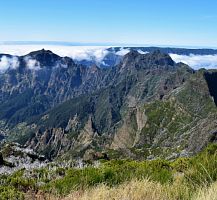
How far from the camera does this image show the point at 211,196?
39.6 ft

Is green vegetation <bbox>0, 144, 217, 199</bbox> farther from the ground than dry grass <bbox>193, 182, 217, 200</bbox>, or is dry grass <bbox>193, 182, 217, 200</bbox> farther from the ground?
dry grass <bbox>193, 182, 217, 200</bbox>

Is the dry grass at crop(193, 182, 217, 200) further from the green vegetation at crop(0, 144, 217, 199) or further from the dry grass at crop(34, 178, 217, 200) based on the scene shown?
the green vegetation at crop(0, 144, 217, 199)

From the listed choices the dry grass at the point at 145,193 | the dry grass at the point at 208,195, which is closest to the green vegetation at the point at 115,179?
the dry grass at the point at 145,193

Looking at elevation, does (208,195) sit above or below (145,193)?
above

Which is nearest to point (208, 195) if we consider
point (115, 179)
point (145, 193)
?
point (145, 193)

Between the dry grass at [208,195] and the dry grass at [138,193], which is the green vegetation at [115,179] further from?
the dry grass at [208,195]

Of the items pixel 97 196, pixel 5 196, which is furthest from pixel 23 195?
pixel 97 196

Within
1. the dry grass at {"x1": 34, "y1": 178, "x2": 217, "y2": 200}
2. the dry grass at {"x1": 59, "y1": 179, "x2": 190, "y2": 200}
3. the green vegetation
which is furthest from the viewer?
the green vegetation

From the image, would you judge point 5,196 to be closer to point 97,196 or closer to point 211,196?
point 97,196

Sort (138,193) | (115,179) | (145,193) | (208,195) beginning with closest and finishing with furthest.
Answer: (208,195) → (138,193) → (145,193) → (115,179)

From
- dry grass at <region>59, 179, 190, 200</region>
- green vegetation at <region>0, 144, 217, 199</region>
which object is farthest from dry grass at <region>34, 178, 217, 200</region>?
green vegetation at <region>0, 144, 217, 199</region>

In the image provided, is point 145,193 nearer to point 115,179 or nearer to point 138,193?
point 138,193

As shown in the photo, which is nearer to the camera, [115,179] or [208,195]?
[208,195]

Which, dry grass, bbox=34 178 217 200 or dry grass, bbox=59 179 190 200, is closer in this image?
dry grass, bbox=34 178 217 200
